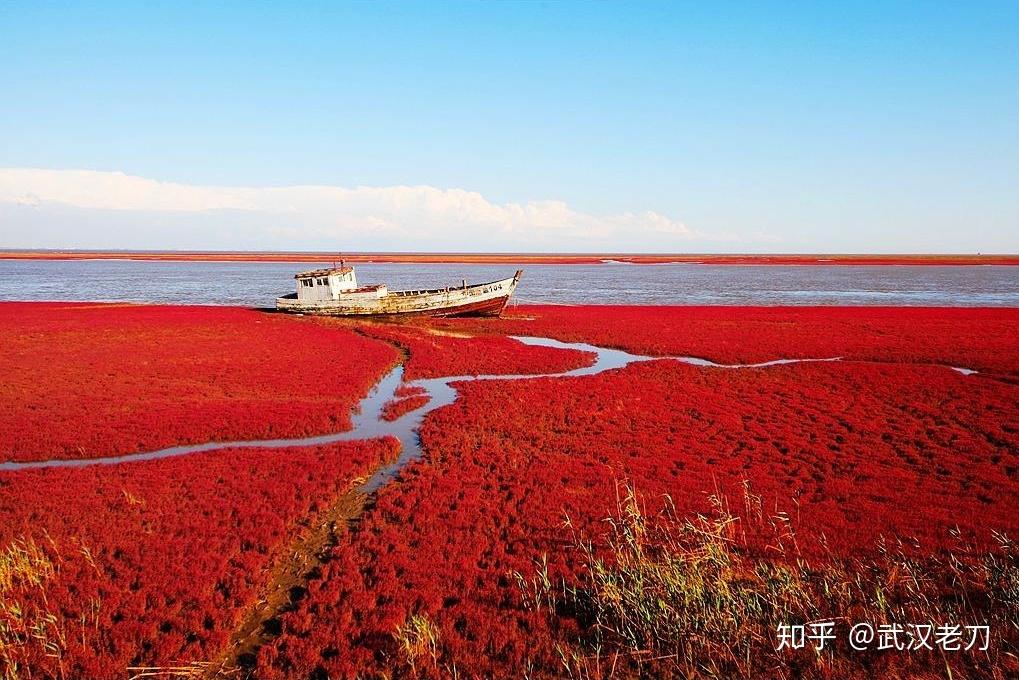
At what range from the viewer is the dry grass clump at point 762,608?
20.8ft

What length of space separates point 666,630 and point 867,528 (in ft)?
18.7

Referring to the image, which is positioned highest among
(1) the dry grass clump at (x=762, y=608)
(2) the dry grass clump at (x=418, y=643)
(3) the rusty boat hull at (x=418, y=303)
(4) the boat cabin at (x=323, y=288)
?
(4) the boat cabin at (x=323, y=288)

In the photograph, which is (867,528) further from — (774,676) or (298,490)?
(298,490)

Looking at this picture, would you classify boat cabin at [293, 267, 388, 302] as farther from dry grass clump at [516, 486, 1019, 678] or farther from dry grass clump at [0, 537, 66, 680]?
dry grass clump at [516, 486, 1019, 678]

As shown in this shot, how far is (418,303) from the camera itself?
43.7m

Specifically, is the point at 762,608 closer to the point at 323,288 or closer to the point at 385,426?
the point at 385,426

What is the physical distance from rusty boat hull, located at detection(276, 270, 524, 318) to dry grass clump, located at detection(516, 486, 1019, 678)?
35488mm

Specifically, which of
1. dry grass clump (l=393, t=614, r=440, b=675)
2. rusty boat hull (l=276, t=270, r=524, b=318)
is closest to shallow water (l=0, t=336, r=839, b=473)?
dry grass clump (l=393, t=614, r=440, b=675)

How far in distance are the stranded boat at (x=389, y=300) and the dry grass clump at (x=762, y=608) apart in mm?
35522

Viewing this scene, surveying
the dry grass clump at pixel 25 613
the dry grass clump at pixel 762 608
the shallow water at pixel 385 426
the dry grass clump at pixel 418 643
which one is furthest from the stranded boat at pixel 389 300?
the dry grass clump at pixel 418 643

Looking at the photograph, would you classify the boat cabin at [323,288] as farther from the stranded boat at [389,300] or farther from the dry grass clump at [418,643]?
the dry grass clump at [418,643]

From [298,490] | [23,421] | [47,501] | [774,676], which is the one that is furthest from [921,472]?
[23,421]

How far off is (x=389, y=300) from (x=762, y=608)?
38.8 meters

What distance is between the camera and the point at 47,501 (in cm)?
1160
